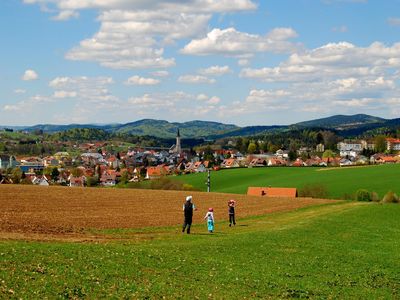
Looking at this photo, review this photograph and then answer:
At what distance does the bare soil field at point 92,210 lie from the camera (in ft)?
114

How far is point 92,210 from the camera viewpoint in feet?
154

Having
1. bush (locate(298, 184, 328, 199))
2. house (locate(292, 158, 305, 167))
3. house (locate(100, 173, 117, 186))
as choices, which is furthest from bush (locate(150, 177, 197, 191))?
house (locate(292, 158, 305, 167))

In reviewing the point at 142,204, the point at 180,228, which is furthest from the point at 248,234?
the point at 142,204

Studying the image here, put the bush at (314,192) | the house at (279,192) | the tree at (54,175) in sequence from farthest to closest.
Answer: the tree at (54,175)
the bush at (314,192)
the house at (279,192)

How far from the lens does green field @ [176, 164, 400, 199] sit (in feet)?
319

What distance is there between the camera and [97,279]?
16656 millimetres

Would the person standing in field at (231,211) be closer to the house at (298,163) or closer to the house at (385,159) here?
the house at (298,163)

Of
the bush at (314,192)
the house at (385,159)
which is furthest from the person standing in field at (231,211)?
the house at (385,159)

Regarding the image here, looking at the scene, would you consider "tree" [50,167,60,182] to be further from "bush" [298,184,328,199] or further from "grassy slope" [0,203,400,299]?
"grassy slope" [0,203,400,299]

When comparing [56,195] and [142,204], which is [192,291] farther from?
[56,195]

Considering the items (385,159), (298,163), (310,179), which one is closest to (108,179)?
(310,179)

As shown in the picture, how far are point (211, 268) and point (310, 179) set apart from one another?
9548cm

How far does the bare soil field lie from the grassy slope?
22.2 feet

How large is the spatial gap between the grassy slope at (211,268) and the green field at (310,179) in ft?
195
